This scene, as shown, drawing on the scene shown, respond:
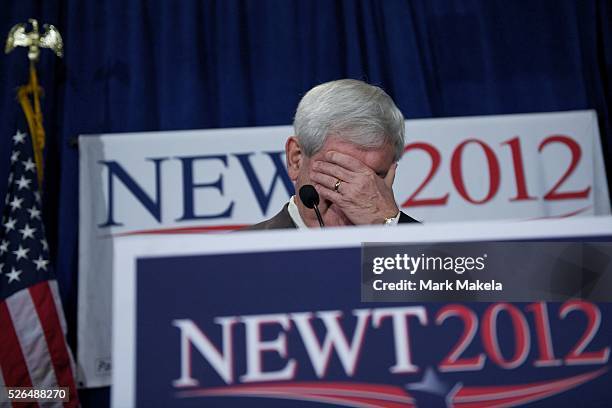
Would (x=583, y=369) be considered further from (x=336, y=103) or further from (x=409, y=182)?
(x=409, y=182)

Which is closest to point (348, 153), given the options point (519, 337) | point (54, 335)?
point (519, 337)

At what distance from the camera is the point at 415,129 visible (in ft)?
8.34

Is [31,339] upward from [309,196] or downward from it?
downward

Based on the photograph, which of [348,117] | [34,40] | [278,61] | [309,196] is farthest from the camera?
[278,61]

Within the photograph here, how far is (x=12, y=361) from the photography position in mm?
2250

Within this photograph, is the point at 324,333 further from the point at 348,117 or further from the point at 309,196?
the point at 348,117

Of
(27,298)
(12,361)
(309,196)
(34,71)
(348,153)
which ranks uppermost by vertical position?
(34,71)

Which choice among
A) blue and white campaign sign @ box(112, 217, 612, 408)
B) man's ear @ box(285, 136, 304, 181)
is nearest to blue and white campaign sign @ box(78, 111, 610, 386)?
man's ear @ box(285, 136, 304, 181)

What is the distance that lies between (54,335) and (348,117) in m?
1.41

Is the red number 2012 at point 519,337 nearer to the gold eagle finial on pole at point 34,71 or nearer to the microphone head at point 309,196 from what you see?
the microphone head at point 309,196

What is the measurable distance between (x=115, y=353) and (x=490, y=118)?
2.17 m

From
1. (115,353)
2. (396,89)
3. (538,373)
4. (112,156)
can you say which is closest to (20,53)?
(112,156)

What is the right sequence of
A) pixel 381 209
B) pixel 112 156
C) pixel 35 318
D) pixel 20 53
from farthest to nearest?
pixel 20 53
pixel 112 156
pixel 35 318
pixel 381 209

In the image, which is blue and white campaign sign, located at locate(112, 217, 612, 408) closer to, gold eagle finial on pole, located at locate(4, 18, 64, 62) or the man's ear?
the man's ear
